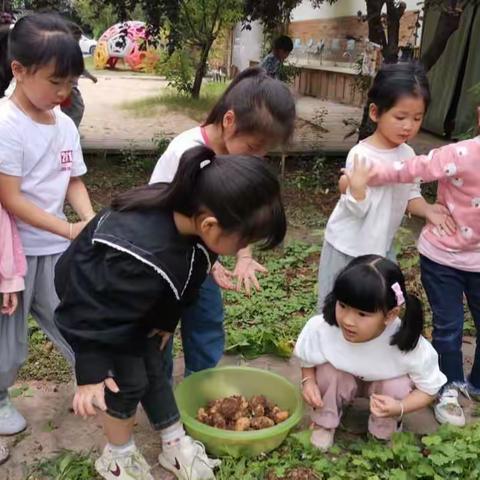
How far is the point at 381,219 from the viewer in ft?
8.24

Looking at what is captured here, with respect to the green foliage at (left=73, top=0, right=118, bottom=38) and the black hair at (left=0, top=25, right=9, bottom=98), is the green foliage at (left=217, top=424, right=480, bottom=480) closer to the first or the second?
the black hair at (left=0, top=25, right=9, bottom=98)

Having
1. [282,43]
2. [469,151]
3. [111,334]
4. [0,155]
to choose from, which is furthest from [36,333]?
[282,43]

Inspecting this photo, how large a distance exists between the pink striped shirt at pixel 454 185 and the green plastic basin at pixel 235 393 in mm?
798

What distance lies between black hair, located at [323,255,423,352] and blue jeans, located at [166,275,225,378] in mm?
481

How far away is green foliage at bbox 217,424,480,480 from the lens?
2.20 metres

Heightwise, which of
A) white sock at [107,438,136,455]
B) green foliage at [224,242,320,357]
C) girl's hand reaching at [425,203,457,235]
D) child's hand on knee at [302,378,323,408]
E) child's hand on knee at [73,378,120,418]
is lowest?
green foliage at [224,242,320,357]

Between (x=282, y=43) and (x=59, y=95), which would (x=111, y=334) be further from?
(x=282, y=43)

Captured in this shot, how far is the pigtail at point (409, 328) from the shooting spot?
2230 mm

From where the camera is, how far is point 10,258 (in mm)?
2143

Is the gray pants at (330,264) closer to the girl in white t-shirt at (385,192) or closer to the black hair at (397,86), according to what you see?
the girl in white t-shirt at (385,192)

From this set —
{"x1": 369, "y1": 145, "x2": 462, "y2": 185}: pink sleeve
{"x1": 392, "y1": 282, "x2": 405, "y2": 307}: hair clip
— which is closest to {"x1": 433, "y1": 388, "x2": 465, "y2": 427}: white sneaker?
{"x1": 392, "y1": 282, "x2": 405, "y2": 307}: hair clip

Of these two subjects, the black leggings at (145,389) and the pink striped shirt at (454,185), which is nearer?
the black leggings at (145,389)

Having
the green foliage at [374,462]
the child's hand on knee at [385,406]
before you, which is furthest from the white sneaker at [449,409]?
the child's hand on knee at [385,406]

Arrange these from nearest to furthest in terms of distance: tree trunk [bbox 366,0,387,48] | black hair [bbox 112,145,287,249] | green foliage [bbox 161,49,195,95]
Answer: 1. black hair [bbox 112,145,287,249]
2. tree trunk [bbox 366,0,387,48]
3. green foliage [bbox 161,49,195,95]
